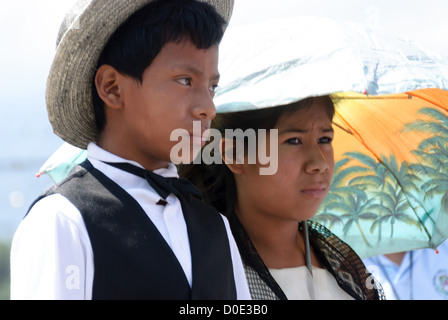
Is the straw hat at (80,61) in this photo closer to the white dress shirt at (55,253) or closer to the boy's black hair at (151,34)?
the boy's black hair at (151,34)

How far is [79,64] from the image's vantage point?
5.74 ft

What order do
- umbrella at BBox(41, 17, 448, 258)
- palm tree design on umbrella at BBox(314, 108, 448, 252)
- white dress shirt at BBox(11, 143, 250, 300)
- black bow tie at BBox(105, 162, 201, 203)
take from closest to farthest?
white dress shirt at BBox(11, 143, 250, 300) → black bow tie at BBox(105, 162, 201, 203) → umbrella at BBox(41, 17, 448, 258) → palm tree design on umbrella at BBox(314, 108, 448, 252)

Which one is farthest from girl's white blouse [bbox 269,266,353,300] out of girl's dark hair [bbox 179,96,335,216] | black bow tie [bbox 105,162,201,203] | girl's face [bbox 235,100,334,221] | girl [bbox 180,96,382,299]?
black bow tie [bbox 105,162,201,203]

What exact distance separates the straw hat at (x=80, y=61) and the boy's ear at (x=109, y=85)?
42mm

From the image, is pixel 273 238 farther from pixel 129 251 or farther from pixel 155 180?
pixel 129 251

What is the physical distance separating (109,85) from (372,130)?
125cm

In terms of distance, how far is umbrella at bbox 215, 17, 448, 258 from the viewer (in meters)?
2.00

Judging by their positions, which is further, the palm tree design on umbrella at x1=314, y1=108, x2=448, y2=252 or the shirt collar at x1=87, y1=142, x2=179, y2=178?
the palm tree design on umbrella at x1=314, y1=108, x2=448, y2=252

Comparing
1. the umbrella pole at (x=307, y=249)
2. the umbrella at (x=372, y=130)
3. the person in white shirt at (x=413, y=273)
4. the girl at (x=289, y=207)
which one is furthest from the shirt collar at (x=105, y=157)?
the person in white shirt at (x=413, y=273)

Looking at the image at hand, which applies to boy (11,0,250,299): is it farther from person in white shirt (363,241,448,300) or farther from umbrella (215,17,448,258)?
person in white shirt (363,241,448,300)

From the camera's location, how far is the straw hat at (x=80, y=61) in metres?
1.71

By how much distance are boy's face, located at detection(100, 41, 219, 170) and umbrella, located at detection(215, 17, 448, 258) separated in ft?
0.85

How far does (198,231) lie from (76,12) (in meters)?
0.68
